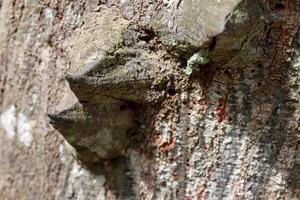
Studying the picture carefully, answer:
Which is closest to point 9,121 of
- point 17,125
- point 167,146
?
point 17,125

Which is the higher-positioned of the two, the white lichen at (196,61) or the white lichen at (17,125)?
the white lichen at (196,61)

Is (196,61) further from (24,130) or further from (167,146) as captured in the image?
(24,130)

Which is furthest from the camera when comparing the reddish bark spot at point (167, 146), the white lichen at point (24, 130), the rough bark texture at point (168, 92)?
the white lichen at point (24, 130)

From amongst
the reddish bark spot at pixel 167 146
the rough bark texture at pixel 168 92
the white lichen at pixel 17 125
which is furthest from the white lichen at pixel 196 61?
the white lichen at pixel 17 125

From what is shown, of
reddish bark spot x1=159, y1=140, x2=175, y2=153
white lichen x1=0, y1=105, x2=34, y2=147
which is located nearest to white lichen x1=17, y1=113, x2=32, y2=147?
white lichen x1=0, y1=105, x2=34, y2=147

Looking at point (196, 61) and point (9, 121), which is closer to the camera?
point (196, 61)

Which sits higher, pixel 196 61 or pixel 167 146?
pixel 196 61

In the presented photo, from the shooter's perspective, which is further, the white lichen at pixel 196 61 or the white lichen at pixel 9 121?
the white lichen at pixel 9 121

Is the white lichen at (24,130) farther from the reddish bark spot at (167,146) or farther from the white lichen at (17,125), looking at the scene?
the reddish bark spot at (167,146)
